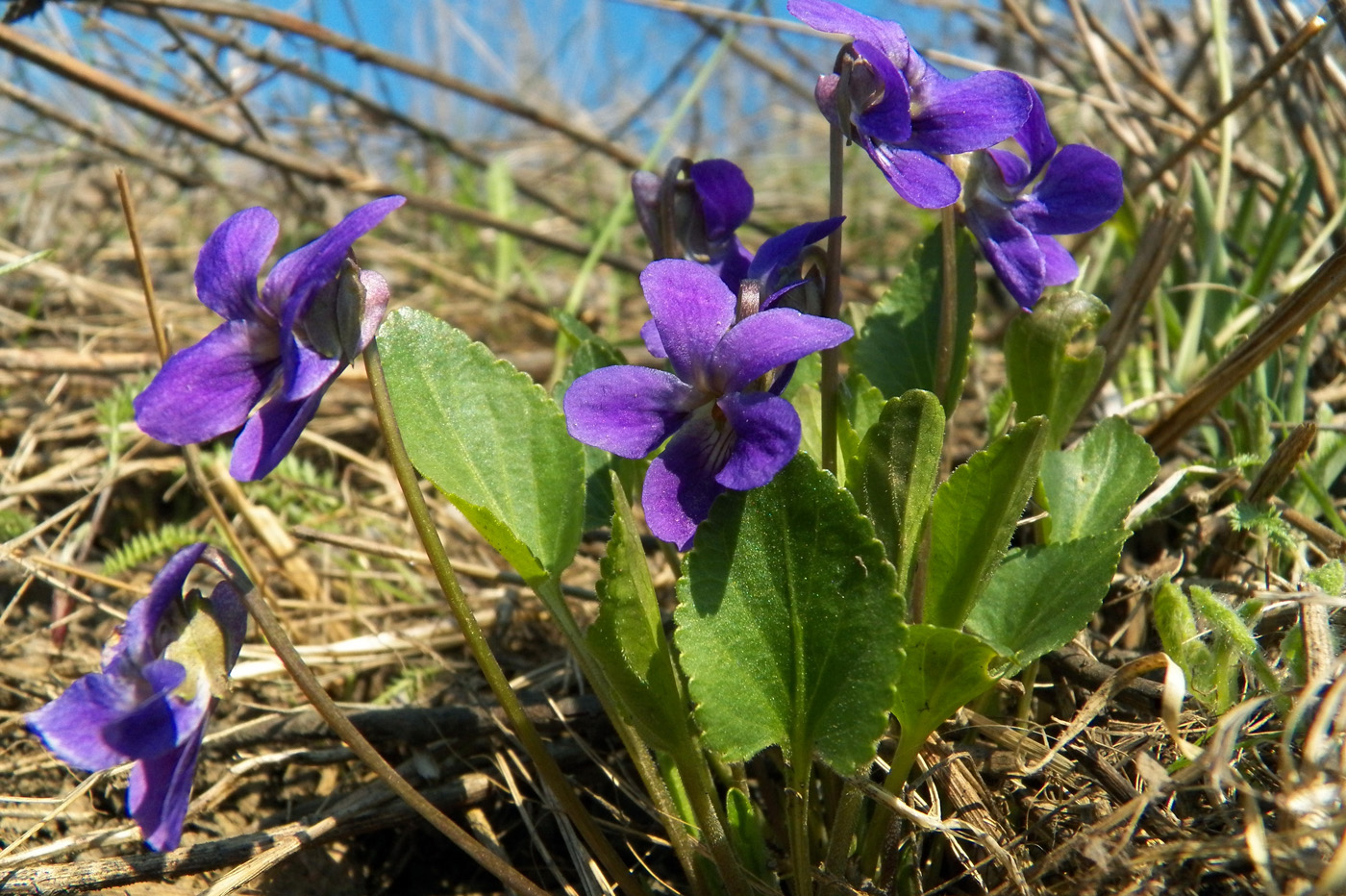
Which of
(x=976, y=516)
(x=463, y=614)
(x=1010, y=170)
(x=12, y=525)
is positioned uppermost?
(x=1010, y=170)

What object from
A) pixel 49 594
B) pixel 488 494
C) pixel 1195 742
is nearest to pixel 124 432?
pixel 49 594

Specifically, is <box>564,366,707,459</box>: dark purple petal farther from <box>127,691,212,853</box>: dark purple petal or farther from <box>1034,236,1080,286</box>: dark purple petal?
<box>1034,236,1080,286</box>: dark purple petal

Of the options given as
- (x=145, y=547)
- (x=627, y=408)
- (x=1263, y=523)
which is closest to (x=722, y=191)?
(x=627, y=408)

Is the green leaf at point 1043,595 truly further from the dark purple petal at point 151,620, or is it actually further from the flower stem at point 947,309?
the dark purple petal at point 151,620

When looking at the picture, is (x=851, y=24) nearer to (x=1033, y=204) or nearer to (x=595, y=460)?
(x=1033, y=204)

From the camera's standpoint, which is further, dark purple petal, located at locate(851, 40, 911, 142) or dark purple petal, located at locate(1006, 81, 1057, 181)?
dark purple petal, located at locate(1006, 81, 1057, 181)

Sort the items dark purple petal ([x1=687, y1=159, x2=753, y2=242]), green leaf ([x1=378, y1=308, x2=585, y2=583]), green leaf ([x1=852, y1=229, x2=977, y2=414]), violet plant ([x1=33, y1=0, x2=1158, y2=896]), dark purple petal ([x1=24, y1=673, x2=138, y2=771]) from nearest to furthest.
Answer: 1. dark purple petal ([x1=24, y1=673, x2=138, y2=771])
2. violet plant ([x1=33, y1=0, x2=1158, y2=896])
3. green leaf ([x1=378, y1=308, x2=585, y2=583])
4. dark purple petal ([x1=687, y1=159, x2=753, y2=242])
5. green leaf ([x1=852, y1=229, x2=977, y2=414])

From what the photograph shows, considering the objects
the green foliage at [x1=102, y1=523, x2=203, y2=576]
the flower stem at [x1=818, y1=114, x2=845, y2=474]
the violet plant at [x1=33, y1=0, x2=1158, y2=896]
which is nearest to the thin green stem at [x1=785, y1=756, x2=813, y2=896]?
the violet plant at [x1=33, y1=0, x2=1158, y2=896]
